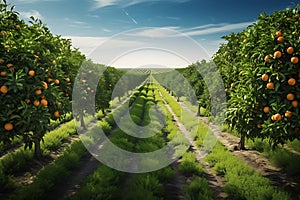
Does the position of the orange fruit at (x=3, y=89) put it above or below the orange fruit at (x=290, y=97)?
below

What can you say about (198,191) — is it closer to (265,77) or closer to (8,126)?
(265,77)

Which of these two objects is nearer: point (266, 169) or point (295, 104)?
point (295, 104)

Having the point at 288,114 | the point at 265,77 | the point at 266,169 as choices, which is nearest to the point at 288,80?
the point at 265,77

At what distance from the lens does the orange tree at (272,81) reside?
16.6 ft

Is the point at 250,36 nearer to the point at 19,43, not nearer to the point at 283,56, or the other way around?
the point at 283,56

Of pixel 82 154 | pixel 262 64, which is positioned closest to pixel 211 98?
pixel 262 64

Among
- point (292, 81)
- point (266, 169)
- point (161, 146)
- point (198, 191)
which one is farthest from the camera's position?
point (161, 146)

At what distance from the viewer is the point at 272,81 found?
211 inches

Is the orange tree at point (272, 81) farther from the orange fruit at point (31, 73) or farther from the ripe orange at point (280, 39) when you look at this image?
the orange fruit at point (31, 73)

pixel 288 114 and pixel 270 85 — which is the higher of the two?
pixel 270 85

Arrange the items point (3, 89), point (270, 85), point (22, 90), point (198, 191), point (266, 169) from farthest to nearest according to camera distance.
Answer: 1. point (266, 169)
2. point (198, 191)
3. point (270, 85)
4. point (22, 90)
5. point (3, 89)

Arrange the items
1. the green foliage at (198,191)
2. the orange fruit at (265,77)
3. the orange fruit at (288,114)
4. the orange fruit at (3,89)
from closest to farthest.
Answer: the orange fruit at (3,89) < the orange fruit at (288,114) < the orange fruit at (265,77) < the green foliage at (198,191)

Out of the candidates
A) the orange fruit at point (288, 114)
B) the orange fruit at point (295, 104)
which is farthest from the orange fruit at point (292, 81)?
the orange fruit at point (288, 114)

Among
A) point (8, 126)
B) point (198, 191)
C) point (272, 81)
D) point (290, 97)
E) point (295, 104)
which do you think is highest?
point (272, 81)
